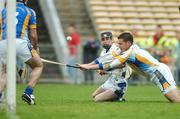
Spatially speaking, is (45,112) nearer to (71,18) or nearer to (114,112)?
(114,112)

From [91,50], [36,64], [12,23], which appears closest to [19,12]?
[36,64]

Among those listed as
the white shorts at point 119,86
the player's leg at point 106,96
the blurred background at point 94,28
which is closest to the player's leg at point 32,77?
the player's leg at point 106,96

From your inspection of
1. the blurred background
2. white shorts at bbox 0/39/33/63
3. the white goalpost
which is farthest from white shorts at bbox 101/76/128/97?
the blurred background

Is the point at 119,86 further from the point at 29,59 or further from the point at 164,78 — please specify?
the point at 29,59

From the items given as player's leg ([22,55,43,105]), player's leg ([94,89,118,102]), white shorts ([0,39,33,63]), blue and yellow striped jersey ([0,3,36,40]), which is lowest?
player's leg ([94,89,118,102])

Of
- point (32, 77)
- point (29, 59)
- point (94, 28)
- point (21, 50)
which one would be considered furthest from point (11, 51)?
point (94, 28)

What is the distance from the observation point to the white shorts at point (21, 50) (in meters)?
13.7

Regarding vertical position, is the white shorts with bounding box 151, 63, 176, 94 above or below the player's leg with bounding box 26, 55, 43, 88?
below

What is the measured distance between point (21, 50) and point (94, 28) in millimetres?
19386

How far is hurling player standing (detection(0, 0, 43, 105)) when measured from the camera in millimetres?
13789

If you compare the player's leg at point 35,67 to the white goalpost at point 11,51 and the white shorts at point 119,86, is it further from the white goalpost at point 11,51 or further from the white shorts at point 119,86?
the white shorts at point 119,86

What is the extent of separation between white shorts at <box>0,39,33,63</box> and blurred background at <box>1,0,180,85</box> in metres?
13.9

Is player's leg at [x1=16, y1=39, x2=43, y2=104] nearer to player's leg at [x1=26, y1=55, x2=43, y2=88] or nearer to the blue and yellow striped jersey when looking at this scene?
player's leg at [x1=26, y1=55, x2=43, y2=88]

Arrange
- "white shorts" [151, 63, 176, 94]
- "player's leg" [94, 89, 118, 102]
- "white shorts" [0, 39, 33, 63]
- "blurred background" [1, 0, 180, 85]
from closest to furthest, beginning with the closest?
"white shorts" [0, 39, 33, 63]
"white shorts" [151, 63, 176, 94]
"player's leg" [94, 89, 118, 102]
"blurred background" [1, 0, 180, 85]
